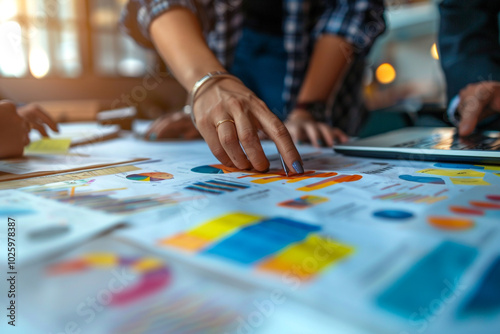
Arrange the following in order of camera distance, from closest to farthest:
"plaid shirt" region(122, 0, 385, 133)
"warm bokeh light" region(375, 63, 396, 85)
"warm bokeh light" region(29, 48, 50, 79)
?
1. "plaid shirt" region(122, 0, 385, 133)
2. "warm bokeh light" region(29, 48, 50, 79)
3. "warm bokeh light" region(375, 63, 396, 85)

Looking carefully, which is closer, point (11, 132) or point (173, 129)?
point (11, 132)

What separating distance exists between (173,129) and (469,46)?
→ 724 mm

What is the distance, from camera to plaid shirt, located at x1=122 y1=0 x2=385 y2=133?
3.12 feet

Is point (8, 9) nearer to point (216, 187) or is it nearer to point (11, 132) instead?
point (11, 132)

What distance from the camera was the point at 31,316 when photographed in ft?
0.56

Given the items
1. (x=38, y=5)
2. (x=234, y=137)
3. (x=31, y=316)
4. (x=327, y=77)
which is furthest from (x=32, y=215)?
(x=38, y=5)

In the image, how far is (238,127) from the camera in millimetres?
477

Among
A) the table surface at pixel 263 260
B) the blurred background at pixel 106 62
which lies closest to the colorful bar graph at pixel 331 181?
Result: the table surface at pixel 263 260

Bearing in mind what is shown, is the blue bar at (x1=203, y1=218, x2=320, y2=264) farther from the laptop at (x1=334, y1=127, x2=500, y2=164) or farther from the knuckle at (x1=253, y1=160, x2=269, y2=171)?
the laptop at (x1=334, y1=127, x2=500, y2=164)

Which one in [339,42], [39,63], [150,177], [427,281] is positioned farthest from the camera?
[39,63]

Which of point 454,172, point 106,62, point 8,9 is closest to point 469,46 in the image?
point 454,172

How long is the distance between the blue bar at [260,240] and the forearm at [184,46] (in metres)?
0.41

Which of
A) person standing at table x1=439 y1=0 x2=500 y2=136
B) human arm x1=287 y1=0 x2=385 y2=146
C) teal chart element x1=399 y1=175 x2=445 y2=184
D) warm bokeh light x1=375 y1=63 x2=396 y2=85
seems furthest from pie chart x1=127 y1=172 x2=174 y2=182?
warm bokeh light x1=375 y1=63 x2=396 y2=85

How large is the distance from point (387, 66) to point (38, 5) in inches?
100
